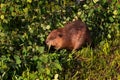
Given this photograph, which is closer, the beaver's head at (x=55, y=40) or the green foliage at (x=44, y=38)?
the green foliage at (x=44, y=38)

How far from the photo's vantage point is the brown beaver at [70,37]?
16.1 feet

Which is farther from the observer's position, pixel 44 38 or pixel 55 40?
pixel 44 38

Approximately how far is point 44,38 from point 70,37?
382 millimetres

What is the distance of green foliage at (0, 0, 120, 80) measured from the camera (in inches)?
177

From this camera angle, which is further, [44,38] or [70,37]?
[44,38]

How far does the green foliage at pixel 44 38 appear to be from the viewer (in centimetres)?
451

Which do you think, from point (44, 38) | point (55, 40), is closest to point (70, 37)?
point (55, 40)

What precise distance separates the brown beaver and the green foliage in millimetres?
92

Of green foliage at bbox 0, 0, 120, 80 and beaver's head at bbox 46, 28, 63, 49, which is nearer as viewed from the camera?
green foliage at bbox 0, 0, 120, 80

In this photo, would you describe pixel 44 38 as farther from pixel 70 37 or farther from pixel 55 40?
pixel 70 37

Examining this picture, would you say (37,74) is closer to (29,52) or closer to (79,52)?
(29,52)

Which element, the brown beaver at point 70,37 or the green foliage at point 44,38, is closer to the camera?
the green foliage at point 44,38

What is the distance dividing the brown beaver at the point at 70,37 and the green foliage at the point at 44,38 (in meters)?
0.09

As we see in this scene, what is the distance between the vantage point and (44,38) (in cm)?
509
